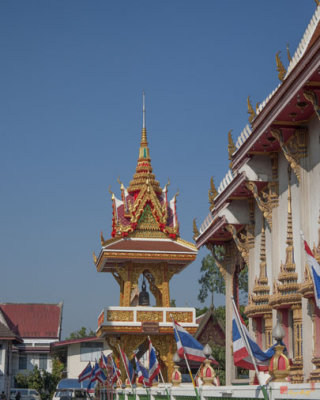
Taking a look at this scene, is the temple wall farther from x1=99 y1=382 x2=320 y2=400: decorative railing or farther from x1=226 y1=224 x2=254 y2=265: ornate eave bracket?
x1=99 y1=382 x2=320 y2=400: decorative railing

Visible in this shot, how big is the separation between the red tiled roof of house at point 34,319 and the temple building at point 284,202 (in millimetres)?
40702

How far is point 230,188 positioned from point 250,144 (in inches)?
111

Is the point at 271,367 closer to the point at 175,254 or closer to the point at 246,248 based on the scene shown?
the point at 246,248

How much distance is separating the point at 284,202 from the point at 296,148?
188 cm

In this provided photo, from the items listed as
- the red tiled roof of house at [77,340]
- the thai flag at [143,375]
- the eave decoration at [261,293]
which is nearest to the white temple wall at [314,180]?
the eave decoration at [261,293]

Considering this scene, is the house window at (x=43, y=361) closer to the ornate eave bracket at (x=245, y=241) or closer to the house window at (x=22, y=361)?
the house window at (x=22, y=361)

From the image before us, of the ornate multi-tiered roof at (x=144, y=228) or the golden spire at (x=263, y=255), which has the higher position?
the ornate multi-tiered roof at (x=144, y=228)

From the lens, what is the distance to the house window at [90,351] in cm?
4550

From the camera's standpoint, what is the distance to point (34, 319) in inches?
Answer: 2339

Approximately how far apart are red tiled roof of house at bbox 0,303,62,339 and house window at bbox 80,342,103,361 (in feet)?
38.6

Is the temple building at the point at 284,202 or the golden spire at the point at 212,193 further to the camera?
the golden spire at the point at 212,193

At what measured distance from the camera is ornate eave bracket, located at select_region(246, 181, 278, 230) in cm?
1589

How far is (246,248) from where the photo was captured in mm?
18797

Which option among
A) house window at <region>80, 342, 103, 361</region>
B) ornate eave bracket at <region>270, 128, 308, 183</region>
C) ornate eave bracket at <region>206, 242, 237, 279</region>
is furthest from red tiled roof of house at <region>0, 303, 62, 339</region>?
ornate eave bracket at <region>270, 128, 308, 183</region>
